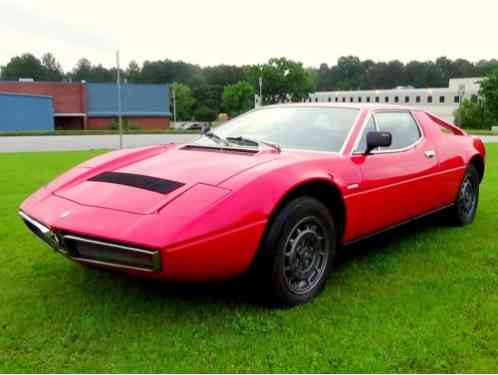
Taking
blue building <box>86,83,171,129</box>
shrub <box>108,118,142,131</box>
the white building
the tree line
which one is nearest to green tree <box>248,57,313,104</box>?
the tree line

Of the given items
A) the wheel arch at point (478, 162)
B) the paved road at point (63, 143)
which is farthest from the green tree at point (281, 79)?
the wheel arch at point (478, 162)

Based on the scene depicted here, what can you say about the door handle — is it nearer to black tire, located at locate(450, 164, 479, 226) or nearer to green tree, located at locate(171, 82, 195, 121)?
black tire, located at locate(450, 164, 479, 226)

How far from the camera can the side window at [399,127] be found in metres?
4.07

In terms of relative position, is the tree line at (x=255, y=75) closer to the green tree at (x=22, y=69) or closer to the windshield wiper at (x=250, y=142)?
the green tree at (x=22, y=69)

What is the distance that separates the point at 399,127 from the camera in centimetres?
427

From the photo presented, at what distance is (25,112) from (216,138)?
45398 millimetres

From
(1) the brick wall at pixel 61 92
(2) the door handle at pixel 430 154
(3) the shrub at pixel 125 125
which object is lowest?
(3) the shrub at pixel 125 125

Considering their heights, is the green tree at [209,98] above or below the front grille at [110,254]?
above

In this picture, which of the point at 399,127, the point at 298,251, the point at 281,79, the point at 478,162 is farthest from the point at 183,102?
the point at 298,251

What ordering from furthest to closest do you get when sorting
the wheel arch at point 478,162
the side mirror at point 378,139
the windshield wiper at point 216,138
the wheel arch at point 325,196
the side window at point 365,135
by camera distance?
the wheel arch at point 478,162 → the windshield wiper at point 216,138 → the side window at point 365,135 → the side mirror at point 378,139 → the wheel arch at point 325,196

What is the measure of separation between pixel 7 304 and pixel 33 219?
61cm

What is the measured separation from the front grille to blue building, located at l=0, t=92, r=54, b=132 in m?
44.5

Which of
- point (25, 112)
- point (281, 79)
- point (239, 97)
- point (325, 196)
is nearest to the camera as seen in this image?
point (325, 196)

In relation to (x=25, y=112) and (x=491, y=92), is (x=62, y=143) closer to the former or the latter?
(x=25, y=112)
